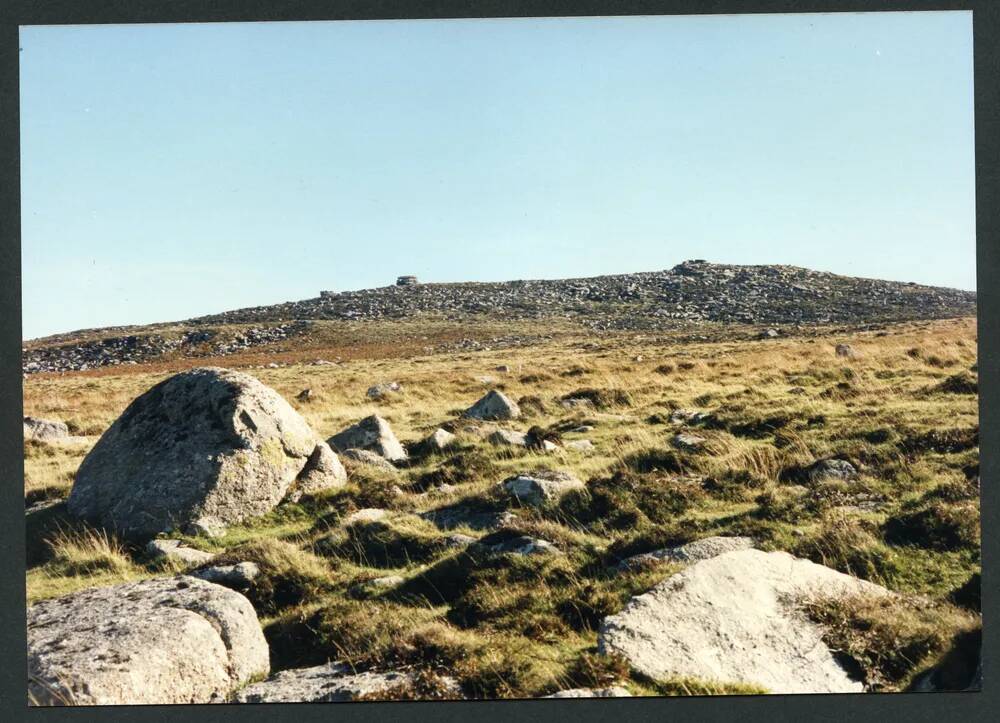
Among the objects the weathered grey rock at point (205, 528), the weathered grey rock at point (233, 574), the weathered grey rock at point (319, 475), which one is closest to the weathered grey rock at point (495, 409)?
the weathered grey rock at point (319, 475)

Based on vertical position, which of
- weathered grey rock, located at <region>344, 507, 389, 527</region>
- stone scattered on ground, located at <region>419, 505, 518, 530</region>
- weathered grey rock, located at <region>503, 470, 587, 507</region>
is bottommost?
stone scattered on ground, located at <region>419, 505, 518, 530</region>

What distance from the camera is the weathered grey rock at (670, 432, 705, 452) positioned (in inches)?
495

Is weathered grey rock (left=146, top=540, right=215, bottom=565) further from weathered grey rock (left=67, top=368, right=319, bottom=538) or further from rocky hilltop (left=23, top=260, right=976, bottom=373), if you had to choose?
rocky hilltop (left=23, top=260, right=976, bottom=373)

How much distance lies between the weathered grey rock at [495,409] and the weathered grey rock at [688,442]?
460 centimetres

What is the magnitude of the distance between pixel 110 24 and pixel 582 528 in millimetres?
8297

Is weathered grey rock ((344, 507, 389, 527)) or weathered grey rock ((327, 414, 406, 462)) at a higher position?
weathered grey rock ((327, 414, 406, 462))

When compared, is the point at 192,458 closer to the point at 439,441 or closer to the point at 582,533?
the point at 439,441

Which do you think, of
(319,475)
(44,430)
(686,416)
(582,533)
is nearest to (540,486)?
(582,533)

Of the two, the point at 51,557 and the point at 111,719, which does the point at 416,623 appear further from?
the point at 51,557

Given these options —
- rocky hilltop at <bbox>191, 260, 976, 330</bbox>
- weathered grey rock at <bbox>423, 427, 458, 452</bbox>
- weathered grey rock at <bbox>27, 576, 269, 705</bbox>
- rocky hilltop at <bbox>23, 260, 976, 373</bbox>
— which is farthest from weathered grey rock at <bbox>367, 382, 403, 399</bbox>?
rocky hilltop at <bbox>191, 260, 976, 330</bbox>

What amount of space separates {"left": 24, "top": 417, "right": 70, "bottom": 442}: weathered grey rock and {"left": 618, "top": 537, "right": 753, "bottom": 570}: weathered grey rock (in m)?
15.1

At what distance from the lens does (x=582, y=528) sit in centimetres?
962

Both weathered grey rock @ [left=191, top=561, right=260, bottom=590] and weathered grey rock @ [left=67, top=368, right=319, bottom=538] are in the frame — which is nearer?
weathered grey rock @ [left=191, top=561, right=260, bottom=590]

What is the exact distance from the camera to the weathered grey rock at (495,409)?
669 inches
